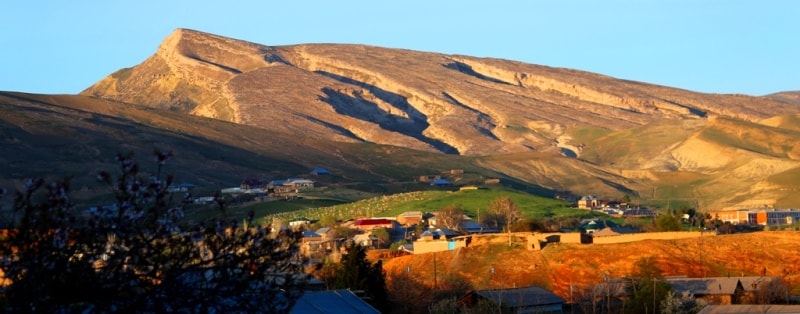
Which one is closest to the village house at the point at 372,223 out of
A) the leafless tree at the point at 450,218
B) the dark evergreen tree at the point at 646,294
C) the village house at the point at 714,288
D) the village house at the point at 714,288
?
the leafless tree at the point at 450,218

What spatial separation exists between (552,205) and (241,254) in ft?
300

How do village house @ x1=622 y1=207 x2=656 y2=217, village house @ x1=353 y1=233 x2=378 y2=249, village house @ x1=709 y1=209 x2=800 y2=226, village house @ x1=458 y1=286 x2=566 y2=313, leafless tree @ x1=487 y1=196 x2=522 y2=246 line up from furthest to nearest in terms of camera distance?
1. village house @ x1=622 y1=207 x2=656 y2=217
2. village house @ x1=709 y1=209 x2=800 y2=226
3. leafless tree @ x1=487 y1=196 x2=522 y2=246
4. village house @ x1=353 y1=233 x2=378 y2=249
5. village house @ x1=458 y1=286 x2=566 y2=313

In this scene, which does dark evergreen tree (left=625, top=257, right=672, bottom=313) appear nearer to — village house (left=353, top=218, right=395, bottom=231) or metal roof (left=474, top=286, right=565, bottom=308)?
metal roof (left=474, top=286, right=565, bottom=308)

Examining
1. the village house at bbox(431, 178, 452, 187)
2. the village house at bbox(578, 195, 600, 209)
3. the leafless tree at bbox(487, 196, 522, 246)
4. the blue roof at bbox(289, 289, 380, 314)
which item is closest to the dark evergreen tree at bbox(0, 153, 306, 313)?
the blue roof at bbox(289, 289, 380, 314)

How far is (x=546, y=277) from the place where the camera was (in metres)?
58.0

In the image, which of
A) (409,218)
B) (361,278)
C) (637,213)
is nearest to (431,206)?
(409,218)

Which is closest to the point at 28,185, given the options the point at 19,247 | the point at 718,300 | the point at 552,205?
the point at 19,247

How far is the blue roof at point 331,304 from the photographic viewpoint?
32.6 m

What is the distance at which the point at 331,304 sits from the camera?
34.7 m

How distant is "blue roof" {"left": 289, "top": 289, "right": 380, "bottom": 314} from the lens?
107ft

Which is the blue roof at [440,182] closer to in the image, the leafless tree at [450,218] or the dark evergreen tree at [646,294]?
the leafless tree at [450,218]

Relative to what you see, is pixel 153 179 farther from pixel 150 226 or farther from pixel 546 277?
pixel 546 277

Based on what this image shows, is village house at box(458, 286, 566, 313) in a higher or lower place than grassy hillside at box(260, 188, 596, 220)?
lower

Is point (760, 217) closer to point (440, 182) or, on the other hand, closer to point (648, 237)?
point (648, 237)
